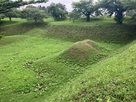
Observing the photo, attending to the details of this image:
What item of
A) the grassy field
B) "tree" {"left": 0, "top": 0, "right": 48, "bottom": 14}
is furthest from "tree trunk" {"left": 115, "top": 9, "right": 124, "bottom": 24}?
"tree" {"left": 0, "top": 0, "right": 48, "bottom": 14}

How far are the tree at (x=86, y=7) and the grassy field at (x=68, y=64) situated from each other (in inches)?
317

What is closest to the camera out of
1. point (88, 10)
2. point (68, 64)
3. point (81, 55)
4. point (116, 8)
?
point (68, 64)

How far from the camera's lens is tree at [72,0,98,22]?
5669 cm

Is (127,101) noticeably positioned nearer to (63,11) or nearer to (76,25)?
(76,25)

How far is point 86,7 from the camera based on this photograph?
57.2 m

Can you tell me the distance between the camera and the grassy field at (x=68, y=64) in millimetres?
13430

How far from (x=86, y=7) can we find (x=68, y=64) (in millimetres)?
34943

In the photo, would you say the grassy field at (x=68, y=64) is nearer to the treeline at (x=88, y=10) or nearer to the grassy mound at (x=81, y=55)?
the grassy mound at (x=81, y=55)

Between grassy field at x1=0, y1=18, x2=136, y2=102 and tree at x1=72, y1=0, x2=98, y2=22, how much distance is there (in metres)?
8.06

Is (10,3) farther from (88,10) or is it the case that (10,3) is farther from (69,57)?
(88,10)

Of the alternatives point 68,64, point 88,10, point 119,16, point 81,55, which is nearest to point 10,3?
point 68,64

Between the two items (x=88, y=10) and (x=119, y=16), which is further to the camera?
(x=88, y=10)

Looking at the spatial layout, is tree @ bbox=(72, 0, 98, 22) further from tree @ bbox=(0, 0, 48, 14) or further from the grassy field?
tree @ bbox=(0, 0, 48, 14)

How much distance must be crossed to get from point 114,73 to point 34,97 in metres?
7.85
